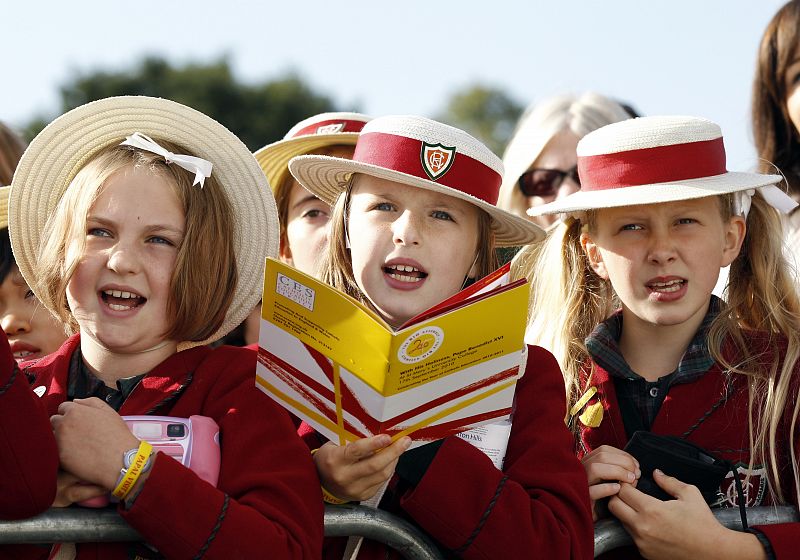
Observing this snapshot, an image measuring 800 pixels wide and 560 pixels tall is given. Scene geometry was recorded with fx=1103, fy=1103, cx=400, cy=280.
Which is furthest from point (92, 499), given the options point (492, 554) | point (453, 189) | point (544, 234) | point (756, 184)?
point (756, 184)

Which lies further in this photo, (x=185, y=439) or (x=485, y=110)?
(x=485, y=110)

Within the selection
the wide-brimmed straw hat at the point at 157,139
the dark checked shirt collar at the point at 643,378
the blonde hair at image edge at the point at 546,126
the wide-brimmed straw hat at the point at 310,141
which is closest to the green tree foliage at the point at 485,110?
the blonde hair at image edge at the point at 546,126

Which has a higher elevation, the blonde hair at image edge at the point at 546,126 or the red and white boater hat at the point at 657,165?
the red and white boater hat at the point at 657,165

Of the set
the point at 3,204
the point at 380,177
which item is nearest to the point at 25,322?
the point at 3,204

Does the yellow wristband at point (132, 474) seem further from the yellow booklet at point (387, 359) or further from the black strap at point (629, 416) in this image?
the black strap at point (629, 416)

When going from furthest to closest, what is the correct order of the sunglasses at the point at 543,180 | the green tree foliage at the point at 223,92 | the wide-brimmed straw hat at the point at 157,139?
1. the green tree foliage at the point at 223,92
2. the sunglasses at the point at 543,180
3. the wide-brimmed straw hat at the point at 157,139

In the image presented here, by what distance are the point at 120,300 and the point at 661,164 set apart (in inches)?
74.5

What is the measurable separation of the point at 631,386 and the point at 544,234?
0.60 meters

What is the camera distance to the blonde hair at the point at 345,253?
12.1 ft

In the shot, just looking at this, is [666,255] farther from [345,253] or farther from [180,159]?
[180,159]

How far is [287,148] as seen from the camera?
4.95 m

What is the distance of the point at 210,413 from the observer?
2.96 meters

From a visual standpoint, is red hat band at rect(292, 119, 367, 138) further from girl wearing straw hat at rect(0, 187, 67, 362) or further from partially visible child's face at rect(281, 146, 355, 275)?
girl wearing straw hat at rect(0, 187, 67, 362)

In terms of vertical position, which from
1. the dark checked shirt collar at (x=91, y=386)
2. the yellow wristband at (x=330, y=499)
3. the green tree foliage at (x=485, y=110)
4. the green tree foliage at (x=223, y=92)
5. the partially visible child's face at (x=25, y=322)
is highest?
the dark checked shirt collar at (x=91, y=386)
